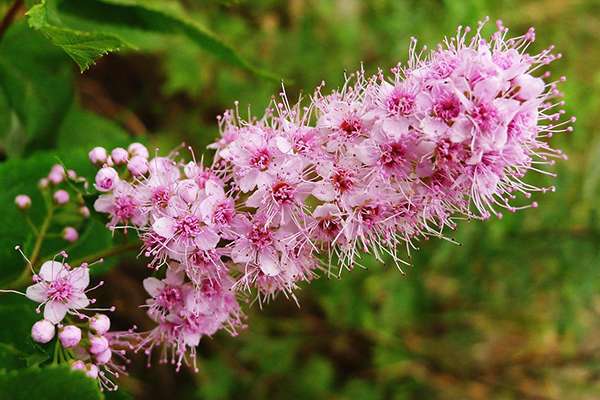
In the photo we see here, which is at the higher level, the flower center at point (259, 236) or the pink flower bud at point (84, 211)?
the pink flower bud at point (84, 211)

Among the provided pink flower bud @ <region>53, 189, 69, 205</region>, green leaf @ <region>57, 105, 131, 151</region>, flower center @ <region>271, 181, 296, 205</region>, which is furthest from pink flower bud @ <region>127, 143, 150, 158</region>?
green leaf @ <region>57, 105, 131, 151</region>

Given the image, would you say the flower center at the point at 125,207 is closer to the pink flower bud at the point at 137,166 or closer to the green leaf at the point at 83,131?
the pink flower bud at the point at 137,166

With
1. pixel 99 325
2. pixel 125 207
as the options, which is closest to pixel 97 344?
pixel 99 325

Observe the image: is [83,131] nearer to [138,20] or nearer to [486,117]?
[138,20]

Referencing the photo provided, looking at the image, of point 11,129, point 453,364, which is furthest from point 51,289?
point 453,364

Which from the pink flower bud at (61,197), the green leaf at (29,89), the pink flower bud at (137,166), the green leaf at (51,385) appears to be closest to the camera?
the green leaf at (51,385)

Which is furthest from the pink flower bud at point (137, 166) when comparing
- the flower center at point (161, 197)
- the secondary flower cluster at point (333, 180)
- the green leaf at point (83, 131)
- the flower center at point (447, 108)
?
the green leaf at point (83, 131)

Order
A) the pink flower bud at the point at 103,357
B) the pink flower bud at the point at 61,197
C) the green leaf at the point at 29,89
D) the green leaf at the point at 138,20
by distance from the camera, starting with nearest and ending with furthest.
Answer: the pink flower bud at the point at 103,357 → the pink flower bud at the point at 61,197 → the green leaf at the point at 138,20 → the green leaf at the point at 29,89

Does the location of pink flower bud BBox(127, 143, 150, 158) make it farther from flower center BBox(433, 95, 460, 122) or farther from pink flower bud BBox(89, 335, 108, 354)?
flower center BBox(433, 95, 460, 122)
